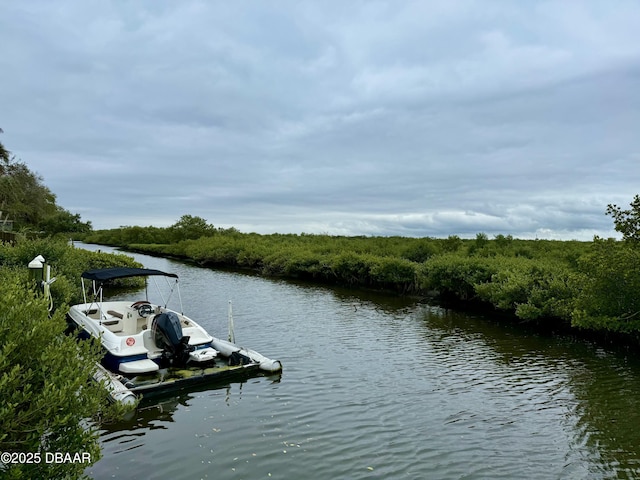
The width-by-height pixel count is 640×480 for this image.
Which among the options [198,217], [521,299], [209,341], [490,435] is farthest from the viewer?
[198,217]

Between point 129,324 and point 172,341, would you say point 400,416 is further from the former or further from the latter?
point 129,324

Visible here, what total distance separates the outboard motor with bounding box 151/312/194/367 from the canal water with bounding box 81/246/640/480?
1346 mm

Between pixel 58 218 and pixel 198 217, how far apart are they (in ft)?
83.0

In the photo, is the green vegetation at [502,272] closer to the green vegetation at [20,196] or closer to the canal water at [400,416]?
the canal water at [400,416]

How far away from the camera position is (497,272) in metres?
26.0

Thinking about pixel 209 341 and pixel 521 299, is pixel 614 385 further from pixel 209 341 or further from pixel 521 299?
pixel 209 341

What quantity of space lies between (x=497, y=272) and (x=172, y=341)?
19.0 meters

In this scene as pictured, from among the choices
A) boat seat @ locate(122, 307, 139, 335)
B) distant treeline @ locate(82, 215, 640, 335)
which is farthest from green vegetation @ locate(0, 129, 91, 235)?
boat seat @ locate(122, 307, 139, 335)

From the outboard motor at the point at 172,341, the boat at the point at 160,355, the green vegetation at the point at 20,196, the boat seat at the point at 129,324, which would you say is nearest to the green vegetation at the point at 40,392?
the boat at the point at 160,355

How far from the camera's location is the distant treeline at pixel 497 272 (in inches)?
650

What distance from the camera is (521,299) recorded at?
75.0ft

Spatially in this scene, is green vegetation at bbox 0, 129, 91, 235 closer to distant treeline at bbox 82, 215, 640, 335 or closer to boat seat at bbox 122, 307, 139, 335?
distant treeline at bbox 82, 215, 640, 335

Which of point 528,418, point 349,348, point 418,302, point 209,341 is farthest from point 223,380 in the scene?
point 418,302

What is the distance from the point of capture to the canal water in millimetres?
8508
